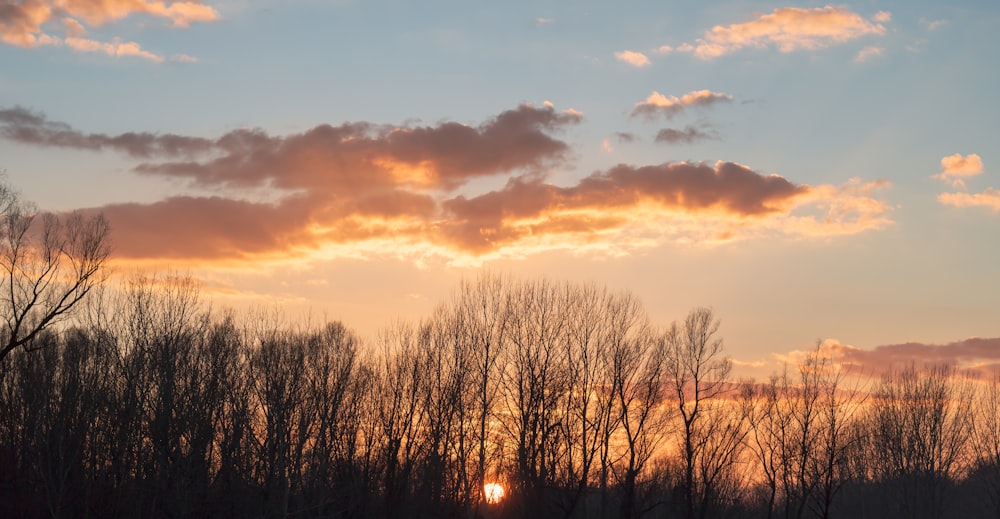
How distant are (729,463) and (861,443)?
24474 millimetres

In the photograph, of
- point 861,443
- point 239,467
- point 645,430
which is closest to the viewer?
point 239,467

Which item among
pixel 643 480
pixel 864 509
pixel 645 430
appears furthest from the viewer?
pixel 864 509

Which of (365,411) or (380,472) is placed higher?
(365,411)

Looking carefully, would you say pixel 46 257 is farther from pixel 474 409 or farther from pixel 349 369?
pixel 474 409

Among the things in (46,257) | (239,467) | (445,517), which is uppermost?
(46,257)

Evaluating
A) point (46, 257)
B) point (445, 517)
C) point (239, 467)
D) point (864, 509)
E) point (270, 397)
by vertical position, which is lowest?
point (864, 509)

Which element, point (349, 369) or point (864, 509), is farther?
point (864, 509)

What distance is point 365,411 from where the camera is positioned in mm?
53719

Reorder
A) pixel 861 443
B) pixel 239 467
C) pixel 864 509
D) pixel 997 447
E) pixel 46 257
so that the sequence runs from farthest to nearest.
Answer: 1. pixel 864 509
2. pixel 861 443
3. pixel 997 447
4. pixel 239 467
5. pixel 46 257

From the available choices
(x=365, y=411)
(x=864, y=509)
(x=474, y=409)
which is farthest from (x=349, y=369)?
(x=864, y=509)

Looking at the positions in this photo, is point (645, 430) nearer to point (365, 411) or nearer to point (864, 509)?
point (365, 411)

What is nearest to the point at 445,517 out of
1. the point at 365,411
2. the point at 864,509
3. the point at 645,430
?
the point at 365,411

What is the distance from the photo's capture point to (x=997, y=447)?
67.3m

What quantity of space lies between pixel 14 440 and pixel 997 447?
65.6 metres
